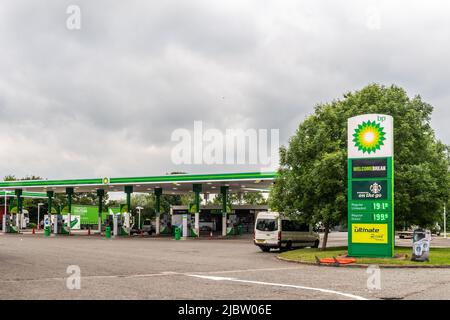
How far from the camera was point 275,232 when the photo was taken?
29469mm

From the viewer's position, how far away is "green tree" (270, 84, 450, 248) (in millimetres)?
26797

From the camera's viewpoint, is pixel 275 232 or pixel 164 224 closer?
pixel 275 232

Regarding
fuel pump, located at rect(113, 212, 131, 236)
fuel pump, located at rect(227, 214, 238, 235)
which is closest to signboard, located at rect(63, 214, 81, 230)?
fuel pump, located at rect(113, 212, 131, 236)

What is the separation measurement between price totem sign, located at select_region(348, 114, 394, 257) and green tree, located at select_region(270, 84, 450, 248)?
319 centimetres

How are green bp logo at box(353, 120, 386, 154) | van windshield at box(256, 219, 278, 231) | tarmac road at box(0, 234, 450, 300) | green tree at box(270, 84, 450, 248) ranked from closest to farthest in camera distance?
tarmac road at box(0, 234, 450, 300)
green bp logo at box(353, 120, 386, 154)
green tree at box(270, 84, 450, 248)
van windshield at box(256, 219, 278, 231)

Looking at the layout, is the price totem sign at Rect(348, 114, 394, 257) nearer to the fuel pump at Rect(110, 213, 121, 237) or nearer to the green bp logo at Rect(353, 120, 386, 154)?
the green bp logo at Rect(353, 120, 386, 154)

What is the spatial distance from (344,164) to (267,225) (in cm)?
567

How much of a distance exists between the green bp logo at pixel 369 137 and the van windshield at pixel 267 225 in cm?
818

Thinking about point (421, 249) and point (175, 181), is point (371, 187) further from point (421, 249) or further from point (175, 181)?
point (175, 181)

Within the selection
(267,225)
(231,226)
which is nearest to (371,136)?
(267,225)
